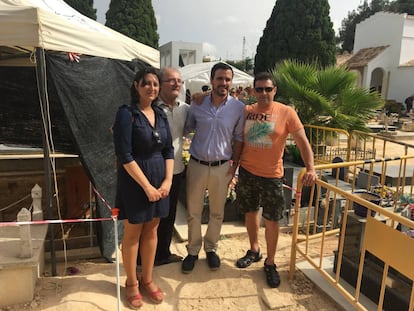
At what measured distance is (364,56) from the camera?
26.5m

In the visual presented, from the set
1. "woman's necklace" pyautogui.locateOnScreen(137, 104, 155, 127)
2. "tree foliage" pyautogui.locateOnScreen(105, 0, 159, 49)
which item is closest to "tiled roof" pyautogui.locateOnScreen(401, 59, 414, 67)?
"tree foliage" pyautogui.locateOnScreen(105, 0, 159, 49)

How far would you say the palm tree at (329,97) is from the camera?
6.91 metres

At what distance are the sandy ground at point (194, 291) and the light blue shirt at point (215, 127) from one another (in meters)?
1.16

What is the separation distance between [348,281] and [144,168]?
2.13 m

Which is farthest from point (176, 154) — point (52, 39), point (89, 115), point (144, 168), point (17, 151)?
point (17, 151)

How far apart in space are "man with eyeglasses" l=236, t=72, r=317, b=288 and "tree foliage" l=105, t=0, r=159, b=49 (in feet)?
82.5

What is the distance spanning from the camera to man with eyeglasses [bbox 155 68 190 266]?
2926 millimetres

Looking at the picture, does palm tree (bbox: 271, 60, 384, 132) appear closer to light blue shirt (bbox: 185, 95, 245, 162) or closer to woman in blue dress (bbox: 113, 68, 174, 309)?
light blue shirt (bbox: 185, 95, 245, 162)

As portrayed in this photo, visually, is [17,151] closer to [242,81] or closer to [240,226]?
[240,226]

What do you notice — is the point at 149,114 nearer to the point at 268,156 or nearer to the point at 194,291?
the point at 268,156

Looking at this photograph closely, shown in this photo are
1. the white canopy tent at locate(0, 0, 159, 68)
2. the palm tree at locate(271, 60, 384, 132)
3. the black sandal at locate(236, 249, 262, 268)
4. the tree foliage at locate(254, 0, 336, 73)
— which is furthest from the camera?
the tree foliage at locate(254, 0, 336, 73)

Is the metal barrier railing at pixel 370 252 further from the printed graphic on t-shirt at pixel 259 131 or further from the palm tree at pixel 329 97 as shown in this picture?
the palm tree at pixel 329 97

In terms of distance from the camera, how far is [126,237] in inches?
105

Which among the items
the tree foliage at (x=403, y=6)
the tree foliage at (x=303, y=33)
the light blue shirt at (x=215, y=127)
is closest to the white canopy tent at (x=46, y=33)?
the light blue shirt at (x=215, y=127)
